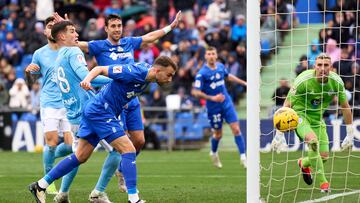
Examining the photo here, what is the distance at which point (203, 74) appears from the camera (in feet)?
63.2

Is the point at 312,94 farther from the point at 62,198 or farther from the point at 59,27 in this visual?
the point at 62,198

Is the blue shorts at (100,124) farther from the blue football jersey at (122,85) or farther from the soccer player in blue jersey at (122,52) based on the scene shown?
the soccer player in blue jersey at (122,52)

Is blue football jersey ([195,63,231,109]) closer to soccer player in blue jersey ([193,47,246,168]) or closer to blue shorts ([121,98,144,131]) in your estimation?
soccer player in blue jersey ([193,47,246,168])

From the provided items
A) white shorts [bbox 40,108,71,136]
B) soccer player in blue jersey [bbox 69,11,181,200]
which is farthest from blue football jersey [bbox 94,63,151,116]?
white shorts [bbox 40,108,71,136]

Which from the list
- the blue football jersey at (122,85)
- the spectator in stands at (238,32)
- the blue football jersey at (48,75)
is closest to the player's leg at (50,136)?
the blue football jersey at (48,75)

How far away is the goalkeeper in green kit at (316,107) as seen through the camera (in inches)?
507

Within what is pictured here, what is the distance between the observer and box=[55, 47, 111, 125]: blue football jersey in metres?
11.6

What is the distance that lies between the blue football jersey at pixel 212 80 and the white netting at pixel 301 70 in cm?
123

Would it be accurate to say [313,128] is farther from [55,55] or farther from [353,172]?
[55,55]

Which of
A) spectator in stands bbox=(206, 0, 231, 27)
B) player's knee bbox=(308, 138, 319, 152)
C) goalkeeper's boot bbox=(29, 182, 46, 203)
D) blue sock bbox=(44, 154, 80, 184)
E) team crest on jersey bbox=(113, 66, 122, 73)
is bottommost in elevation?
goalkeeper's boot bbox=(29, 182, 46, 203)

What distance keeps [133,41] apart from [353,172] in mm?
5319

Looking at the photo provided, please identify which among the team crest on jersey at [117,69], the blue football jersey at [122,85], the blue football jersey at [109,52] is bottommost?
the blue football jersey at [122,85]

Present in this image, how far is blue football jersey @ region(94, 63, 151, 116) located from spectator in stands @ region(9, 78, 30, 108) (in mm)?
16688

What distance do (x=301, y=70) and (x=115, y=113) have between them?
12.4 m
